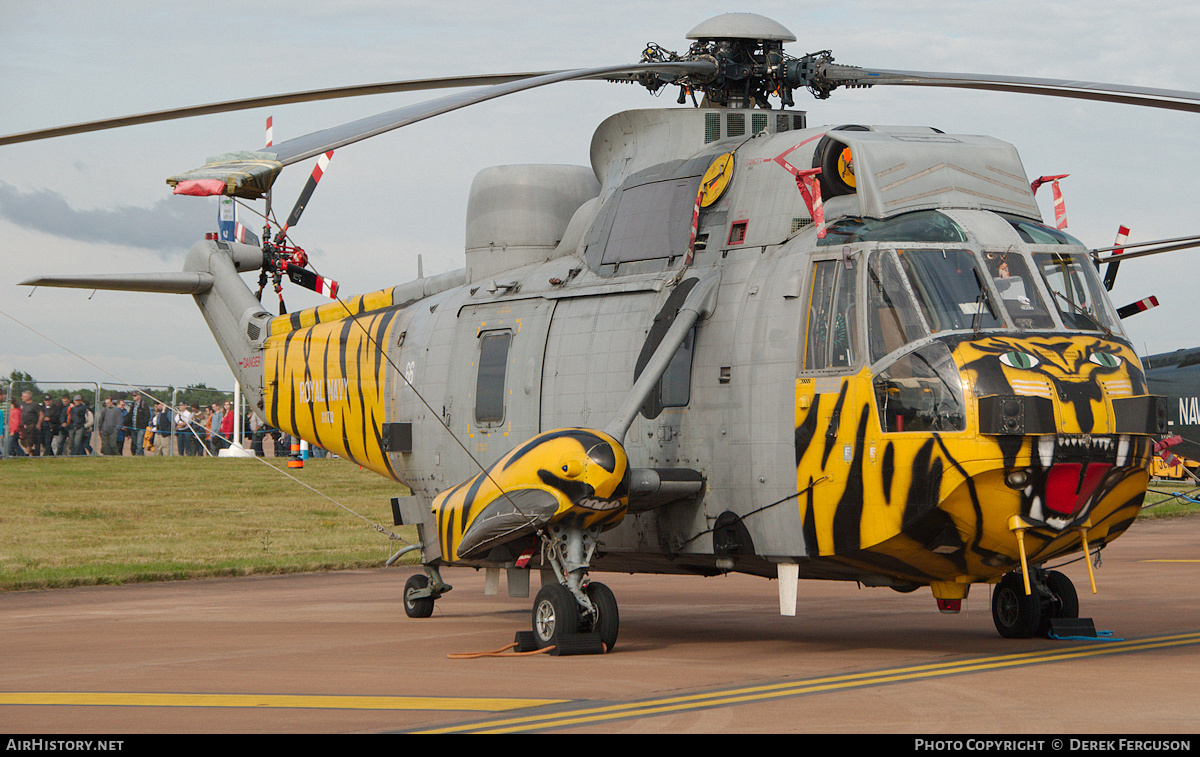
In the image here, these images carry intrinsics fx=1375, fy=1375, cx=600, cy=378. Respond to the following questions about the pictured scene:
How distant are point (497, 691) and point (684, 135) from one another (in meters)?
6.05

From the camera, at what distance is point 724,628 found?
1455 centimetres

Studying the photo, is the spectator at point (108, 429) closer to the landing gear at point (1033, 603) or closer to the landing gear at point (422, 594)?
the landing gear at point (422, 594)

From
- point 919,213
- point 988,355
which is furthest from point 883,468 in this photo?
point 919,213

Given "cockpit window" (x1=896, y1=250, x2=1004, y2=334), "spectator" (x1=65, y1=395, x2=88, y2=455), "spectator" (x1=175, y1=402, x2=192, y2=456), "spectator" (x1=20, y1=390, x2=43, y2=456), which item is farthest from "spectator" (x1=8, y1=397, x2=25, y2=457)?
"cockpit window" (x1=896, y1=250, x2=1004, y2=334)

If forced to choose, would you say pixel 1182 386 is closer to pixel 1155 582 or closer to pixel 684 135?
pixel 1155 582

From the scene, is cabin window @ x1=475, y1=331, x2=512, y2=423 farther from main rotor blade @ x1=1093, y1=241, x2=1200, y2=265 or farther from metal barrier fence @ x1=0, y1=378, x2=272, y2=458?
metal barrier fence @ x1=0, y1=378, x2=272, y2=458

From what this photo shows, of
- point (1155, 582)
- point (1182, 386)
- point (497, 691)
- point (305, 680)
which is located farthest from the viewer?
point (1182, 386)

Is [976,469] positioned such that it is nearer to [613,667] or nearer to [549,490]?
[613,667]

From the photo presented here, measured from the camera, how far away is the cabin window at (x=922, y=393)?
10164 millimetres

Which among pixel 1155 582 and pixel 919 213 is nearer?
pixel 919 213

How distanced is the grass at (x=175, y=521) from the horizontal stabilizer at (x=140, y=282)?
4171 mm

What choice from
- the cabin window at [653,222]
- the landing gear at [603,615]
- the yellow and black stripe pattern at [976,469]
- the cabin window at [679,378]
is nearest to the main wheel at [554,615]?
the landing gear at [603,615]

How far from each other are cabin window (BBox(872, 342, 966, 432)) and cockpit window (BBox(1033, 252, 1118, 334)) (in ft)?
4.38

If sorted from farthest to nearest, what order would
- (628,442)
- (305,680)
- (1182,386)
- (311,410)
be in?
1. (1182,386)
2. (311,410)
3. (628,442)
4. (305,680)
